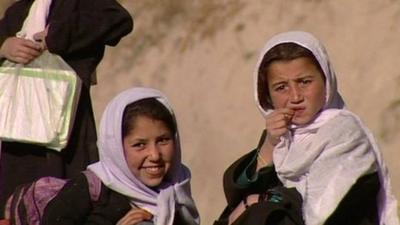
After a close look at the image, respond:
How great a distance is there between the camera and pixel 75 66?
6.09m

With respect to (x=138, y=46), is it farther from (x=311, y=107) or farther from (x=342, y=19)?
(x=311, y=107)

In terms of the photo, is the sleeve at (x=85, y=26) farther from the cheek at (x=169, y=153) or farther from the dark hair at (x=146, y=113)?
Result: the cheek at (x=169, y=153)

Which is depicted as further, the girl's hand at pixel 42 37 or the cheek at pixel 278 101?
the girl's hand at pixel 42 37

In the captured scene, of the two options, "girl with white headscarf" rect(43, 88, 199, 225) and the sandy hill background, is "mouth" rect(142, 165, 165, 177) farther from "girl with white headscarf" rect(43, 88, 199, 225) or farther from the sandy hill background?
the sandy hill background

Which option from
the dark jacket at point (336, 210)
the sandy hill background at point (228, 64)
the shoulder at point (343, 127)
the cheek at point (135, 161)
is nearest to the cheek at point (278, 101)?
the shoulder at point (343, 127)

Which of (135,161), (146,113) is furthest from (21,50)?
(135,161)

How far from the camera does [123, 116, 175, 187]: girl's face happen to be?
5.12m

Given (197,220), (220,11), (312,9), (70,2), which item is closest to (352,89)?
(312,9)

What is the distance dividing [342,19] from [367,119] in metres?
1.33

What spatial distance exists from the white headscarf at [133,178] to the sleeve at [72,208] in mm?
86

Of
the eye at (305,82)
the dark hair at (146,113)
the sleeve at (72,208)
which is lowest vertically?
the sleeve at (72,208)

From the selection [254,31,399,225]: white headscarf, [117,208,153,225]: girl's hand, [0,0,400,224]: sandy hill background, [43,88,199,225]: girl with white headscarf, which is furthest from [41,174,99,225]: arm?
[0,0,400,224]: sandy hill background

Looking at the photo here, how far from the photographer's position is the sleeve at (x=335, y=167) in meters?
4.70

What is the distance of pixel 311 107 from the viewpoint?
4.91 metres
